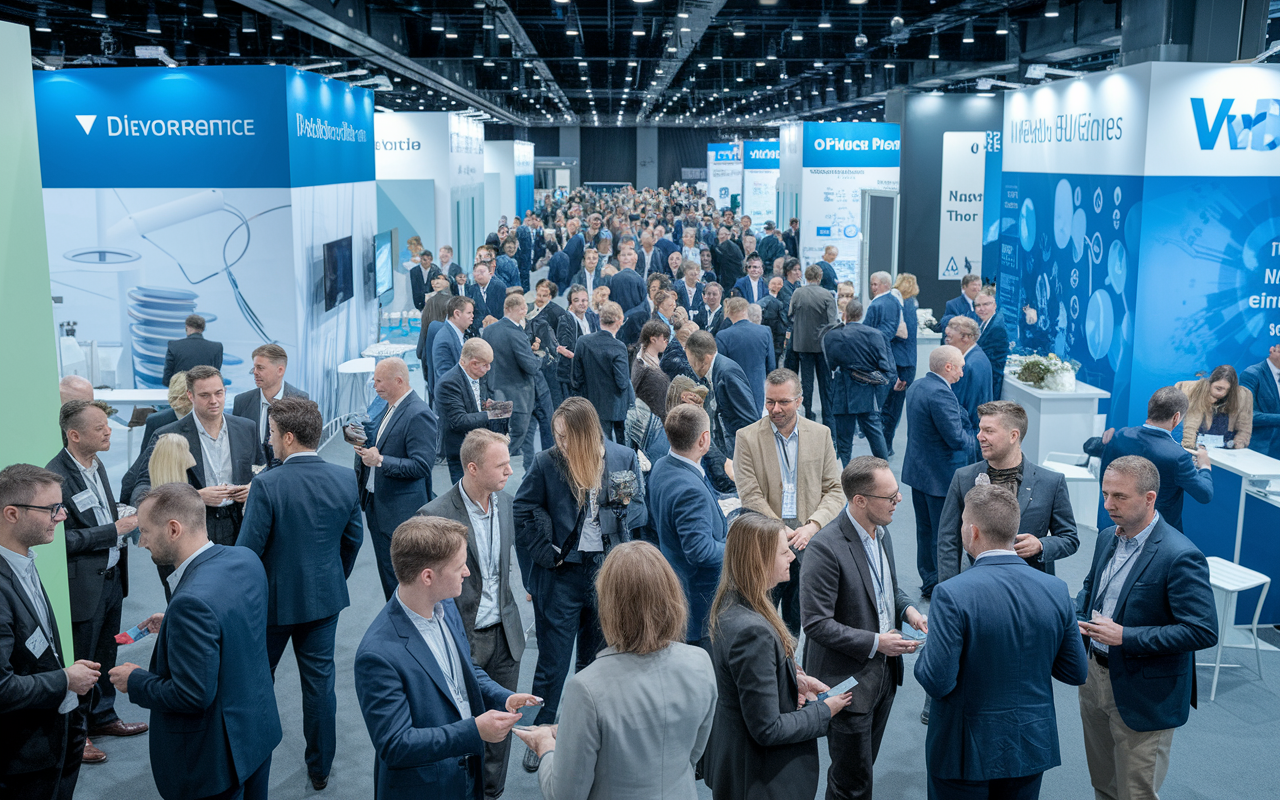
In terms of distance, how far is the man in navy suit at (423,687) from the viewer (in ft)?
7.73

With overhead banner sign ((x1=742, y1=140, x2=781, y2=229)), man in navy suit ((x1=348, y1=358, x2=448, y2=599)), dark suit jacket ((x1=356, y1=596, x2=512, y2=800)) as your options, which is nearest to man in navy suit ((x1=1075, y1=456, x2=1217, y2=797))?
dark suit jacket ((x1=356, y1=596, x2=512, y2=800))

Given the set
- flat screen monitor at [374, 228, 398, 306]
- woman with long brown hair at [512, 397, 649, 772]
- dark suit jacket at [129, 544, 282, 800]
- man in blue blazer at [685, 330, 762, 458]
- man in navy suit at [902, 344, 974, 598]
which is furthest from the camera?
flat screen monitor at [374, 228, 398, 306]

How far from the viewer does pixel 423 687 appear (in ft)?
7.97

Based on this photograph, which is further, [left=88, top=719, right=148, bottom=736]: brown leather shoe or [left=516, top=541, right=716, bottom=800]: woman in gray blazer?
[left=88, top=719, right=148, bottom=736]: brown leather shoe

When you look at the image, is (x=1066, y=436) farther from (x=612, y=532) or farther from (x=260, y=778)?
(x=260, y=778)

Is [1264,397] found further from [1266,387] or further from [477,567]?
[477,567]

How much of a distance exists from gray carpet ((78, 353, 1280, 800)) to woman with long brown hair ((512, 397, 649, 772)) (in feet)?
2.23

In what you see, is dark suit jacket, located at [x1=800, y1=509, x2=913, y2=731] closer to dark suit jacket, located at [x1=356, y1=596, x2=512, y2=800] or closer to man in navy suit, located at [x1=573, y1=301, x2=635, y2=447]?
dark suit jacket, located at [x1=356, y1=596, x2=512, y2=800]

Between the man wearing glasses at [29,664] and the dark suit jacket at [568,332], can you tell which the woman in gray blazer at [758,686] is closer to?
the man wearing glasses at [29,664]

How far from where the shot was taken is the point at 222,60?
615 inches

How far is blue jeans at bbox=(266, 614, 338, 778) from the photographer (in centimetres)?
374

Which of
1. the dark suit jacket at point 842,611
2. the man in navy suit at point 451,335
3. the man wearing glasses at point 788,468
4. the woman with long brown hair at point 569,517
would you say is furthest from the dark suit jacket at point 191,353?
the dark suit jacket at point 842,611

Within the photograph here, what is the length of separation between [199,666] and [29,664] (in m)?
0.62

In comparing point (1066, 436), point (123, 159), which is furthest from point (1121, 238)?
point (123, 159)
